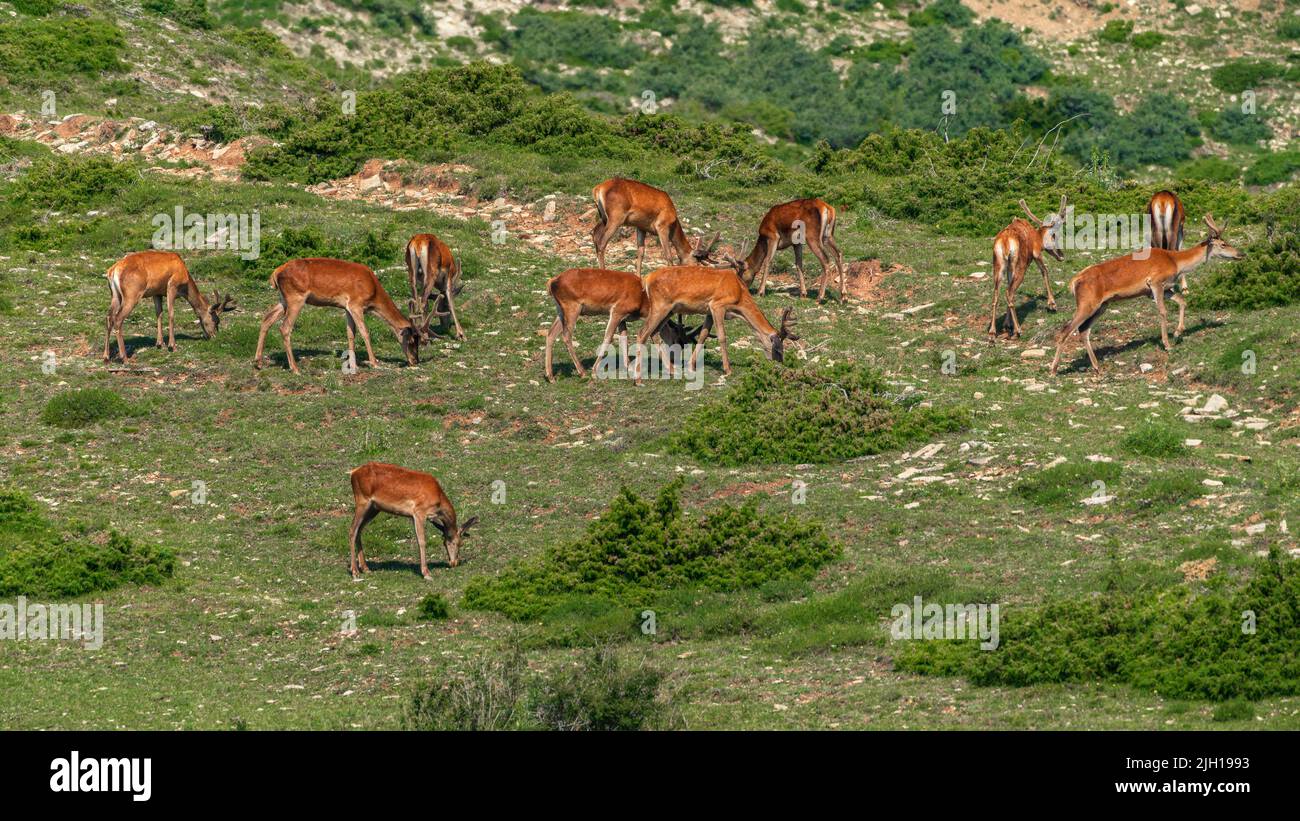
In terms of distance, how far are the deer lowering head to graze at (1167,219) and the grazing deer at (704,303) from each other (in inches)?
262

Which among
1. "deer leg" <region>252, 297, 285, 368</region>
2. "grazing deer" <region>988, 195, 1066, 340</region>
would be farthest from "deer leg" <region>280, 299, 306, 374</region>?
"grazing deer" <region>988, 195, 1066, 340</region>

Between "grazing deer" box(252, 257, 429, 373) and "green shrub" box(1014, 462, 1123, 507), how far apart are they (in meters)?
10.5

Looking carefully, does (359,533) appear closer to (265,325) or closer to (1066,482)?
(265,325)

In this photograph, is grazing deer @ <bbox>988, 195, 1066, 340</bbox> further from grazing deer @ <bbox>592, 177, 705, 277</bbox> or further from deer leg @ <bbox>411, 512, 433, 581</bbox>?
deer leg @ <bbox>411, 512, 433, 581</bbox>

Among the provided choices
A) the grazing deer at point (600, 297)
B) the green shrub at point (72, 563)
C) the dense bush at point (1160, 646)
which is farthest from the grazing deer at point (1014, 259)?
the green shrub at point (72, 563)

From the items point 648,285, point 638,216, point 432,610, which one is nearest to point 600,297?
point 648,285

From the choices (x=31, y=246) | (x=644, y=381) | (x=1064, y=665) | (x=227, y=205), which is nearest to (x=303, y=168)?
(x=227, y=205)

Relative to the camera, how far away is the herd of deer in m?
26.4

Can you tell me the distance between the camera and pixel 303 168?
3838cm

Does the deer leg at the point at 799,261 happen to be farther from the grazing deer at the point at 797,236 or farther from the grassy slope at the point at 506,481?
the grassy slope at the point at 506,481

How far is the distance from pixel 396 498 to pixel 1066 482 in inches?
313

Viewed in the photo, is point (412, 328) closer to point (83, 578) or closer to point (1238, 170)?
point (83, 578)

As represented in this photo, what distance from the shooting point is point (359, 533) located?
69.3 ft

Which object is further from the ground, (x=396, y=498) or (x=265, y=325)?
(x=265, y=325)
